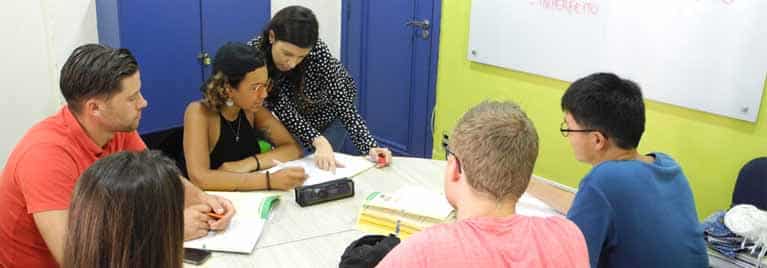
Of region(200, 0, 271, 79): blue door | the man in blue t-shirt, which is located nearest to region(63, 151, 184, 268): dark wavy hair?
the man in blue t-shirt

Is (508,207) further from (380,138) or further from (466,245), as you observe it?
(380,138)

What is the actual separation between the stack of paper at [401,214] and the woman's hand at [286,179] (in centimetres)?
31

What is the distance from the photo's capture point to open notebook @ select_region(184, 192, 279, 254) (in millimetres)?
1731

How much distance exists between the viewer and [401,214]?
1.95 metres

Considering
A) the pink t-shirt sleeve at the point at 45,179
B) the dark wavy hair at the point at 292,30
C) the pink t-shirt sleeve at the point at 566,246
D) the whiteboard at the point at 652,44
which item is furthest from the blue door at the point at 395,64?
the pink t-shirt sleeve at the point at 566,246

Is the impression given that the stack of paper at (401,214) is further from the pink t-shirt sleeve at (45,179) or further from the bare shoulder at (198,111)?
the pink t-shirt sleeve at (45,179)

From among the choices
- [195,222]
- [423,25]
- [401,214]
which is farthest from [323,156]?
[423,25]

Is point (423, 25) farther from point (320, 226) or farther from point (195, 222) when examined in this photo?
point (195, 222)

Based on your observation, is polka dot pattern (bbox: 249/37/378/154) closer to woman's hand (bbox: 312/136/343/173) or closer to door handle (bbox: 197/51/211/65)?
woman's hand (bbox: 312/136/343/173)

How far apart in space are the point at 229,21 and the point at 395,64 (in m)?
1.23

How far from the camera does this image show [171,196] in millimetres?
1179

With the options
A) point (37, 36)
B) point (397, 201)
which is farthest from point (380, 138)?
point (397, 201)

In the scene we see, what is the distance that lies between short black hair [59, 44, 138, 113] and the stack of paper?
82cm

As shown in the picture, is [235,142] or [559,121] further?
[559,121]
